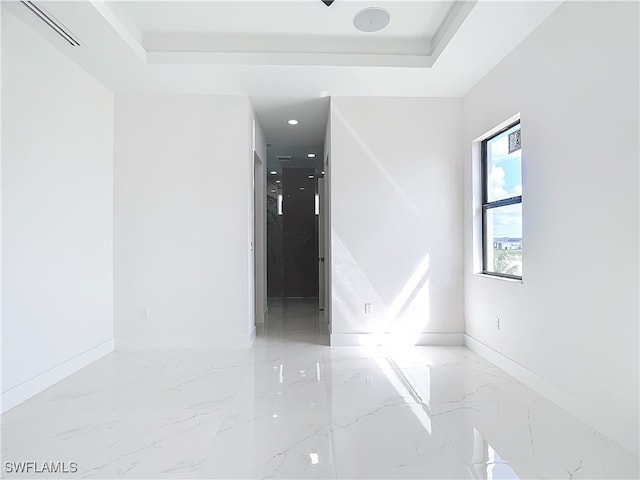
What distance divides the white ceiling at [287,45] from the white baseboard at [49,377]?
252 centimetres

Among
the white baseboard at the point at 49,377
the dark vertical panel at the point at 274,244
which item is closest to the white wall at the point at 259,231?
the white baseboard at the point at 49,377

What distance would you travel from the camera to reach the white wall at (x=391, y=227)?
4180 mm

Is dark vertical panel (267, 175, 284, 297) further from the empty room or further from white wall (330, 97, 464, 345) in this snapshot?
white wall (330, 97, 464, 345)

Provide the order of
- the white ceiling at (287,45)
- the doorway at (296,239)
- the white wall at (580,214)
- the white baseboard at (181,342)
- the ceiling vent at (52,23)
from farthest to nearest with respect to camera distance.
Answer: the doorway at (296,239), the white baseboard at (181,342), the white ceiling at (287,45), the ceiling vent at (52,23), the white wall at (580,214)

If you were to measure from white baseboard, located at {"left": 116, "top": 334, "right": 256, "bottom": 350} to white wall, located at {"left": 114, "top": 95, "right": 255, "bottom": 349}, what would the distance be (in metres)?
0.01

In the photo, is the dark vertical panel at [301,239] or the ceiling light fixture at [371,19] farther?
the dark vertical panel at [301,239]

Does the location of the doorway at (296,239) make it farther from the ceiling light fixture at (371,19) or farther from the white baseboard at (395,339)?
the ceiling light fixture at (371,19)

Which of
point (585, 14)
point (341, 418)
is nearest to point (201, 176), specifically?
point (341, 418)

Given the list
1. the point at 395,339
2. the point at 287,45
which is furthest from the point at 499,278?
the point at 287,45

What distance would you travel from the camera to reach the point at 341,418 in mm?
2414

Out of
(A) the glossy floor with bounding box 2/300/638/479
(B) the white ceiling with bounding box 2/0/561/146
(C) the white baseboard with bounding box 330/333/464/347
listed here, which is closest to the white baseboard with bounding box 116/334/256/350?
(A) the glossy floor with bounding box 2/300/638/479

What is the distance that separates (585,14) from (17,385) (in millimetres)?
4336

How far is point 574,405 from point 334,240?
8.18 feet

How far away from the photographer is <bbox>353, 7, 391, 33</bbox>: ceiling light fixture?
299 cm
